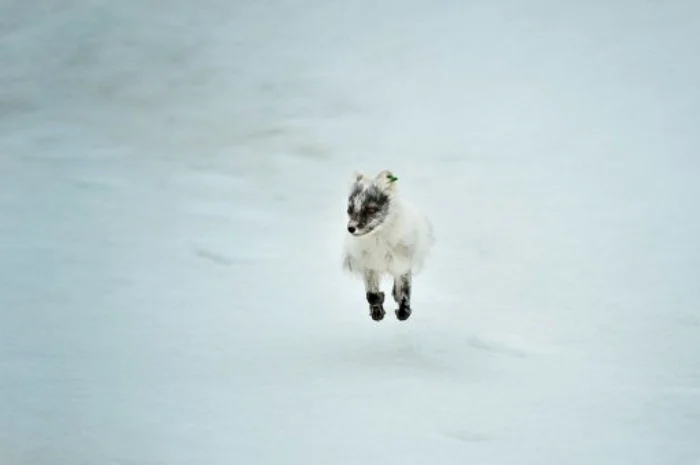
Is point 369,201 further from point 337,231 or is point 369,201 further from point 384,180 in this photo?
point 337,231

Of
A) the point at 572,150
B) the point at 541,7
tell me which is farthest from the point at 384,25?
the point at 572,150

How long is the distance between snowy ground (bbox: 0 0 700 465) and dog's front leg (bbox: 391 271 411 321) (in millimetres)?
353

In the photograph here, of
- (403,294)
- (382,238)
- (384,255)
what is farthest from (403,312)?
(382,238)

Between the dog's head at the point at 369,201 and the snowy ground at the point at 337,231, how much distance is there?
49.7 inches

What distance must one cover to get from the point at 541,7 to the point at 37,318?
1532 centimetres

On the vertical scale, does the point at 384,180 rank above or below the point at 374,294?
above

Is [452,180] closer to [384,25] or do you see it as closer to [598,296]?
[598,296]

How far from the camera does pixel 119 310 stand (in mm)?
10961

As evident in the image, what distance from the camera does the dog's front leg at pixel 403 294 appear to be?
9.59 meters

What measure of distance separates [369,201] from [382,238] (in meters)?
0.47

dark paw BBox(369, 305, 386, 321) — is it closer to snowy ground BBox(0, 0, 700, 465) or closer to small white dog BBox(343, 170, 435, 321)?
small white dog BBox(343, 170, 435, 321)

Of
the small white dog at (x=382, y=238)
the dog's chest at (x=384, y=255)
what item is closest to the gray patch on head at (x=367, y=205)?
the small white dog at (x=382, y=238)

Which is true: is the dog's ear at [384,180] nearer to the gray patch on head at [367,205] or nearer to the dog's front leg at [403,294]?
the gray patch on head at [367,205]

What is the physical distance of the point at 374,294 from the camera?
375 inches
